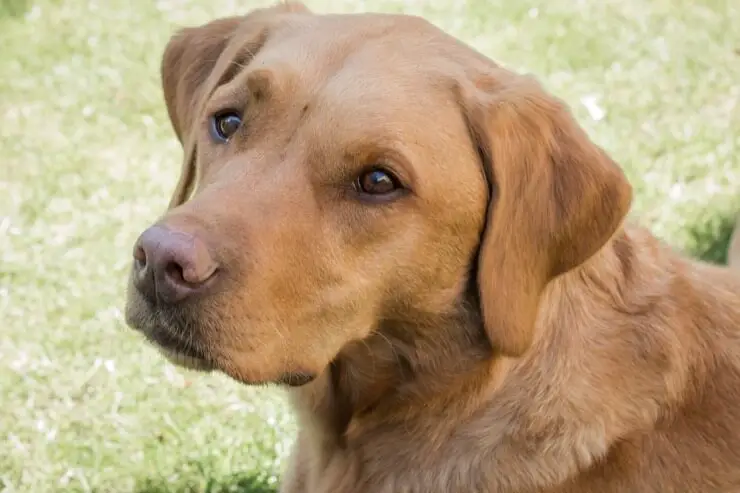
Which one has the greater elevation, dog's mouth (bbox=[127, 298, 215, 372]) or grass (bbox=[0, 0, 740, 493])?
dog's mouth (bbox=[127, 298, 215, 372])

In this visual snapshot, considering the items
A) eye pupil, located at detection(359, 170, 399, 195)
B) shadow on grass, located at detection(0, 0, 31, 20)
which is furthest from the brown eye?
shadow on grass, located at detection(0, 0, 31, 20)

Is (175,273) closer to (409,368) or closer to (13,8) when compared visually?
(409,368)

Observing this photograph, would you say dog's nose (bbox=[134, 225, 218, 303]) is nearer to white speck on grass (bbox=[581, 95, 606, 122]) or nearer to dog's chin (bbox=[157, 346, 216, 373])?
dog's chin (bbox=[157, 346, 216, 373])

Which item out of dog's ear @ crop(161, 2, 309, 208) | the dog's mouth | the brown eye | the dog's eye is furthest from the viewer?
dog's ear @ crop(161, 2, 309, 208)

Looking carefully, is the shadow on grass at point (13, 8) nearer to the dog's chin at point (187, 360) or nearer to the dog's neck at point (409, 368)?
the dog's neck at point (409, 368)

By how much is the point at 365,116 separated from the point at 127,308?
0.83m

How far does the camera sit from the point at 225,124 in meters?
2.66

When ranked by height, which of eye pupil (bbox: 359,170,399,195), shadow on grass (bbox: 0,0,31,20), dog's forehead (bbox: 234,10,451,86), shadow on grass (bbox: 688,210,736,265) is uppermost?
dog's forehead (bbox: 234,10,451,86)

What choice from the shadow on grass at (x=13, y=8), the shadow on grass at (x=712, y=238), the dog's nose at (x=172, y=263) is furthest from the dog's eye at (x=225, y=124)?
the shadow on grass at (x=13, y=8)

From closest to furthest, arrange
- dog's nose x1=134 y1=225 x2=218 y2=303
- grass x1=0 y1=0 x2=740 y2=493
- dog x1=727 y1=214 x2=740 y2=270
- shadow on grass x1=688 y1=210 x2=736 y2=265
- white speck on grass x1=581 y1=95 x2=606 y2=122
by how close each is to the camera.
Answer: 1. dog's nose x1=134 y1=225 x2=218 y2=303
2. grass x1=0 y1=0 x2=740 y2=493
3. dog x1=727 y1=214 x2=740 y2=270
4. shadow on grass x1=688 y1=210 x2=736 y2=265
5. white speck on grass x1=581 y1=95 x2=606 y2=122

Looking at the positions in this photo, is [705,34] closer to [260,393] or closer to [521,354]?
[260,393]

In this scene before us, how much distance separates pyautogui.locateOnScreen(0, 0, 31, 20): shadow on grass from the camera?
23.9 feet

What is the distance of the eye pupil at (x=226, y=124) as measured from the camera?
2.63m

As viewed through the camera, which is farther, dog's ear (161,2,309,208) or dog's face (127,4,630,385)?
dog's ear (161,2,309,208)
